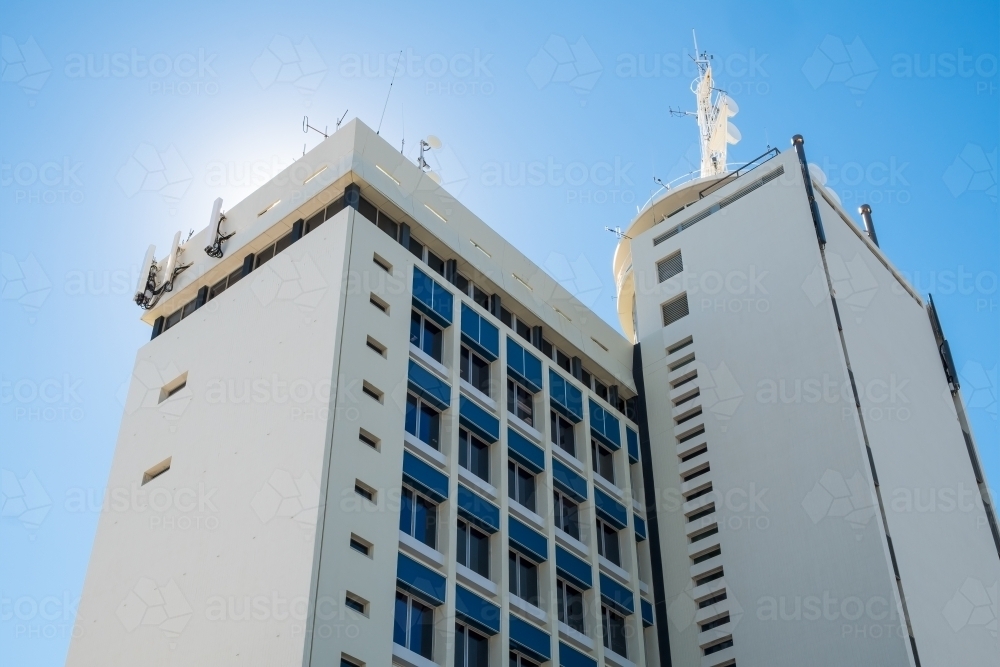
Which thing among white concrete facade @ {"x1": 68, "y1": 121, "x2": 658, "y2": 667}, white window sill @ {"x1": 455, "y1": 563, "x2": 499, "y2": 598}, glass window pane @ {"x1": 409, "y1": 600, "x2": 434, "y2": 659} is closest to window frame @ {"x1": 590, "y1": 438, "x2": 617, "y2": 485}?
white concrete facade @ {"x1": 68, "y1": 121, "x2": 658, "y2": 667}

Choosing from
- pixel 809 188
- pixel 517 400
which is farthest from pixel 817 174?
pixel 517 400

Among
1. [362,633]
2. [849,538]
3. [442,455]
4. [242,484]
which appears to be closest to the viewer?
[362,633]

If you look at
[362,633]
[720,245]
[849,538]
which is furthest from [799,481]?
[362,633]

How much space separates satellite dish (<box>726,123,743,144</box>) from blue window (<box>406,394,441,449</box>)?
1045 inches

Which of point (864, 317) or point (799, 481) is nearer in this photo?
point (799, 481)

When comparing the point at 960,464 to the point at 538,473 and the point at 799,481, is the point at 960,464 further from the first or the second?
the point at 538,473

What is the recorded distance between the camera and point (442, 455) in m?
33.7

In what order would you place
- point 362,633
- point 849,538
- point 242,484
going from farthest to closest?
point 849,538 → point 242,484 → point 362,633

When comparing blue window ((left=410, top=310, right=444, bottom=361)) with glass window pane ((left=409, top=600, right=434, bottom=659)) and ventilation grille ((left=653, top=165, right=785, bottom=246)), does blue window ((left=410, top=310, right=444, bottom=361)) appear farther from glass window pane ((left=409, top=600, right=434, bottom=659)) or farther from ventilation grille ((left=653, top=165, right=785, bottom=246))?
ventilation grille ((left=653, top=165, right=785, bottom=246))

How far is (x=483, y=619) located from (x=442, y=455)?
177 inches

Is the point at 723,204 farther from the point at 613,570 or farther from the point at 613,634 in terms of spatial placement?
the point at 613,634

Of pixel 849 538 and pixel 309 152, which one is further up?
pixel 309 152

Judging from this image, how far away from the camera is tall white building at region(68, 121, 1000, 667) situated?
30094 mm

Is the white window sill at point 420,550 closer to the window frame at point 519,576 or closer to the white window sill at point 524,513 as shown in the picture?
the window frame at point 519,576
